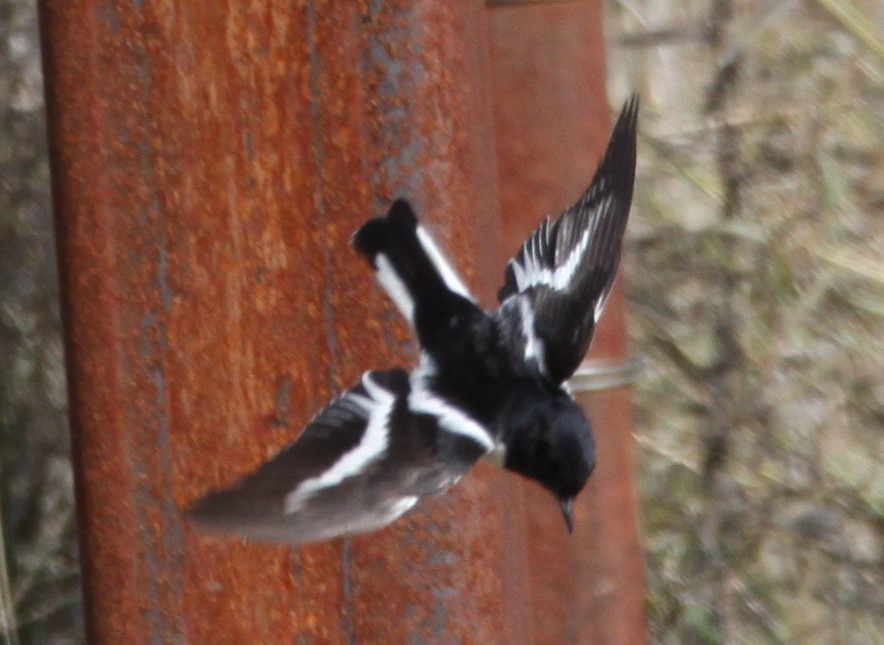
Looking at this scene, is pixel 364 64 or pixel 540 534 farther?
pixel 540 534

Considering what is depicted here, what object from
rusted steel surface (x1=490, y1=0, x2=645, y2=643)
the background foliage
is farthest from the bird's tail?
the background foliage

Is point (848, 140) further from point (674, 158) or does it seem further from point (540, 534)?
point (540, 534)

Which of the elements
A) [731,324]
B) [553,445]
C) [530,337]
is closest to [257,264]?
[553,445]

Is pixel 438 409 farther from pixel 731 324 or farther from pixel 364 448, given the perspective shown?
pixel 731 324

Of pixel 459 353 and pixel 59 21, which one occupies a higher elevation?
pixel 59 21

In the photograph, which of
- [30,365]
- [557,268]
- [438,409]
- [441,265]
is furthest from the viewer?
[30,365]

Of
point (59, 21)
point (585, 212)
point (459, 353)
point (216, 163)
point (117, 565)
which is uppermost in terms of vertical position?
point (59, 21)

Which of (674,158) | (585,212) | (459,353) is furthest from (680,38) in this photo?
(459,353)
